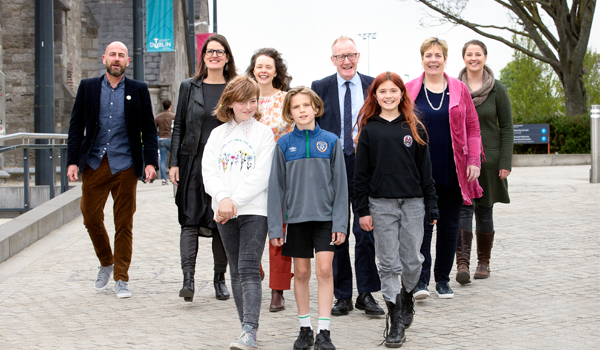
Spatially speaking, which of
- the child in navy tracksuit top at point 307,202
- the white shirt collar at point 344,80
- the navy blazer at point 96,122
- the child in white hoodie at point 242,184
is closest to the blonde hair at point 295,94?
the child in navy tracksuit top at point 307,202

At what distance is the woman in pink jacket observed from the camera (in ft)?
17.2

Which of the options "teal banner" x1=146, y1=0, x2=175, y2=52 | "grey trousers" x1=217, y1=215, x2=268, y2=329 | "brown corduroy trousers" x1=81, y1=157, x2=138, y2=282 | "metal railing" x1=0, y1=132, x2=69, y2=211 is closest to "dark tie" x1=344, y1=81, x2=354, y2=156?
"grey trousers" x1=217, y1=215, x2=268, y2=329

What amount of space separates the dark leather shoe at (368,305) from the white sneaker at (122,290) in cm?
177

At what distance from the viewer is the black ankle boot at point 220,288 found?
17.9 ft

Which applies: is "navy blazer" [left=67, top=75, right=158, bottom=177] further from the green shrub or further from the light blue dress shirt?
the green shrub

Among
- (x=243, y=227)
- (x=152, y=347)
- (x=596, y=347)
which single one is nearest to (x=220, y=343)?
(x=152, y=347)

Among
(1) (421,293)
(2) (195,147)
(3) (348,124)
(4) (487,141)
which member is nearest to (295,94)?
(3) (348,124)

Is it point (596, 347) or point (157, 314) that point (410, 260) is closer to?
point (596, 347)

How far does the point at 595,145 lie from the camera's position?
14.9 metres

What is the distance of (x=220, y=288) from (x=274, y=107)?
1.47 meters

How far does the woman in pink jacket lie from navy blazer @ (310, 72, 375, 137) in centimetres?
47

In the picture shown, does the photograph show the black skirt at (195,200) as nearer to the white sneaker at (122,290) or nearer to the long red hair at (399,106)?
the white sneaker at (122,290)

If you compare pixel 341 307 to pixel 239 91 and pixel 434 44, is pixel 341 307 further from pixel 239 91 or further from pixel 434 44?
pixel 434 44

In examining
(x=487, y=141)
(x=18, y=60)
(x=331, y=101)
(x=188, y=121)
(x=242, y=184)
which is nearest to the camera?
(x=242, y=184)
